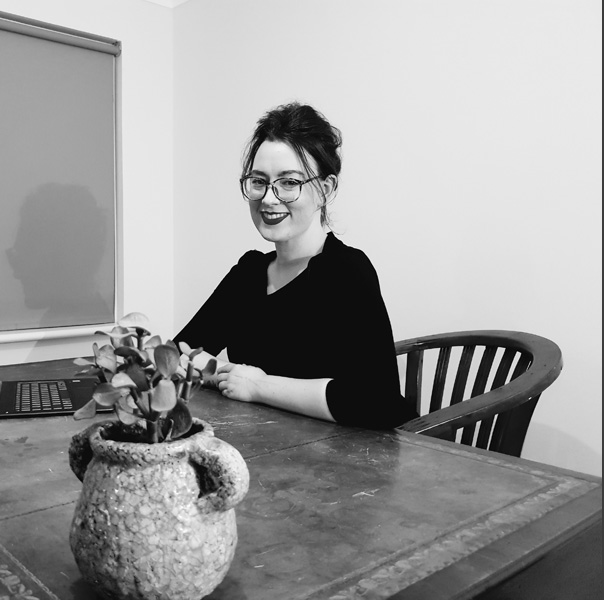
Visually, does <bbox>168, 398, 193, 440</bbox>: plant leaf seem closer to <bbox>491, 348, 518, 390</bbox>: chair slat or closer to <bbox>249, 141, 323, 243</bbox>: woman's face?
<bbox>249, 141, 323, 243</bbox>: woman's face

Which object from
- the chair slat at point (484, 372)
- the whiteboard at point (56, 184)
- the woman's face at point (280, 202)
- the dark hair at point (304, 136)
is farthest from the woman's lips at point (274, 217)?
the whiteboard at point (56, 184)

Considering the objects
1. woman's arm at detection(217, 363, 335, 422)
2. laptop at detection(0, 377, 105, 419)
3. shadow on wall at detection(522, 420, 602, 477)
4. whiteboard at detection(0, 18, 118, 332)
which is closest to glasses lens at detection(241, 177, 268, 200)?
woman's arm at detection(217, 363, 335, 422)

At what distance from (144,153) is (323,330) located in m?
2.14

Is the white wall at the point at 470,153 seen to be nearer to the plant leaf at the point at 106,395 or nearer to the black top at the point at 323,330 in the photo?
the black top at the point at 323,330

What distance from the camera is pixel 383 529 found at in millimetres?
833

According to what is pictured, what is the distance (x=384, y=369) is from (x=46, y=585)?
3.03ft

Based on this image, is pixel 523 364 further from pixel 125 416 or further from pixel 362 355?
pixel 125 416

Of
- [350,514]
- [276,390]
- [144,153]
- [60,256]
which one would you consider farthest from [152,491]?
[144,153]

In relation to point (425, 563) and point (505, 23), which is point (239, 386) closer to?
point (425, 563)

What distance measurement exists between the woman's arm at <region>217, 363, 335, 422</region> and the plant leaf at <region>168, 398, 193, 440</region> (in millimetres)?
728

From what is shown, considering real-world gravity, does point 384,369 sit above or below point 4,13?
below

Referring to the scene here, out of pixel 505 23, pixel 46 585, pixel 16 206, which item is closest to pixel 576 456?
pixel 505 23

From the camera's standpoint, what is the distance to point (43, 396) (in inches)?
58.2

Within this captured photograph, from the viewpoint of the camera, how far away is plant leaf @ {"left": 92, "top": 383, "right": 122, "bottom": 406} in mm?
594
